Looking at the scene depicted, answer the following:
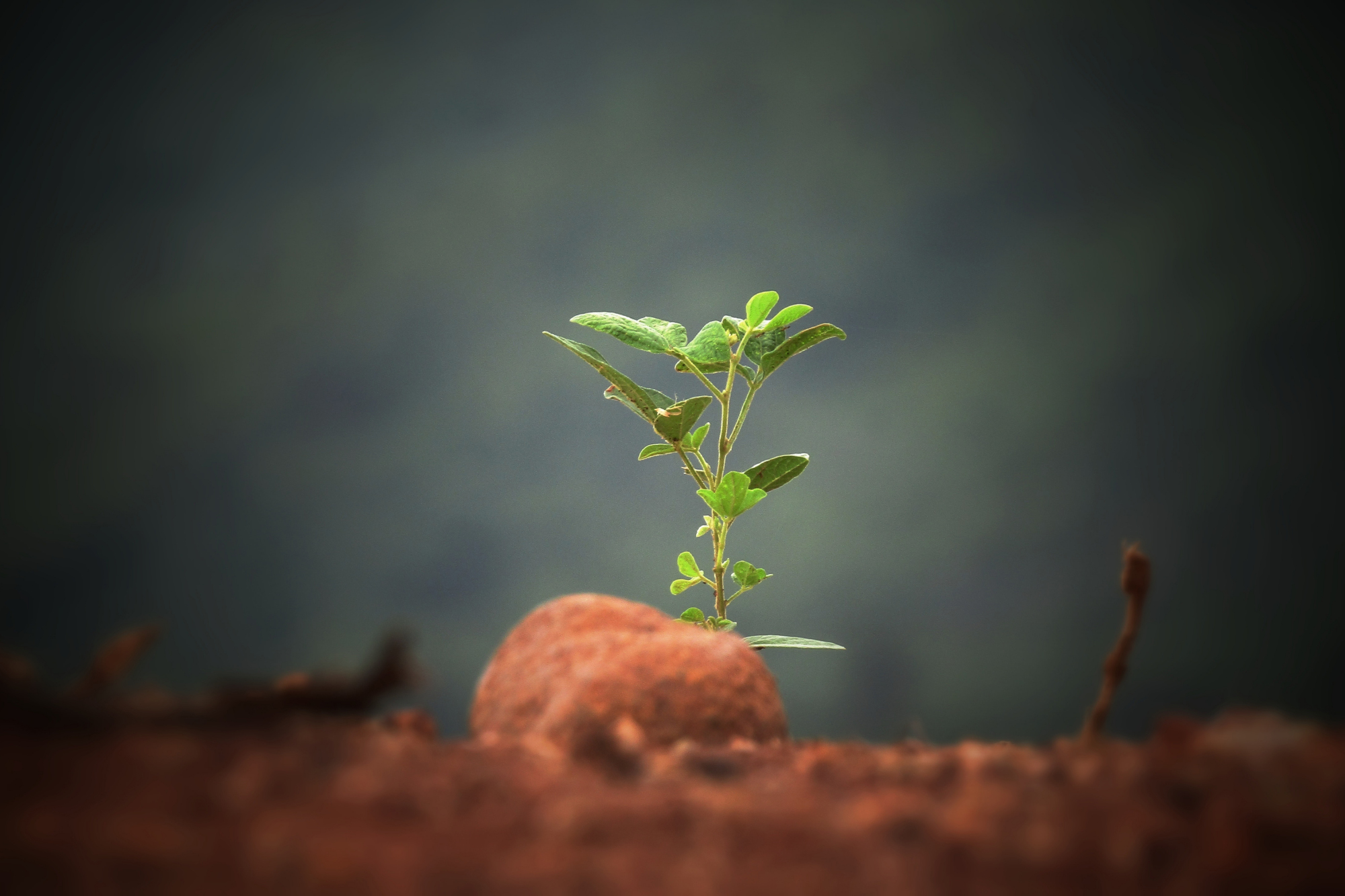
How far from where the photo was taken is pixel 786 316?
175 cm

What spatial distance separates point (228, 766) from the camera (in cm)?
53

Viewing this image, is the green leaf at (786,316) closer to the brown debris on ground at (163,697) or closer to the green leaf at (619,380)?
the green leaf at (619,380)

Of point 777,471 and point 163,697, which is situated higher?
point 777,471

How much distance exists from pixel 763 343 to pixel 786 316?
8 cm

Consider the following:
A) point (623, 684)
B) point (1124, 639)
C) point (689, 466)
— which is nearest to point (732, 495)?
point (689, 466)

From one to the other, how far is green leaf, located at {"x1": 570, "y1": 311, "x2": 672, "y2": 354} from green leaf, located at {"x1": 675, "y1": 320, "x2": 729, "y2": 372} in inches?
2.7

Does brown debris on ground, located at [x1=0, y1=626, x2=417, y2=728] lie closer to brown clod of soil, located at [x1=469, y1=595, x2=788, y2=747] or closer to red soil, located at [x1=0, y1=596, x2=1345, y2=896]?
red soil, located at [x1=0, y1=596, x2=1345, y2=896]

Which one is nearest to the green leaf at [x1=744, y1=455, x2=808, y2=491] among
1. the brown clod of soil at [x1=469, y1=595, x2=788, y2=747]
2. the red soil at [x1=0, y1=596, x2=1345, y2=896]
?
the brown clod of soil at [x1=469, y1=595, x2=788, y2=747]

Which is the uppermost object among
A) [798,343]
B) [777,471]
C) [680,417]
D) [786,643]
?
A: [798,343]

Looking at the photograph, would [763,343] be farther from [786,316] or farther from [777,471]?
[777,471]

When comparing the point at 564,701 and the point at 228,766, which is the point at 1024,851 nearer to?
the point at 228,766

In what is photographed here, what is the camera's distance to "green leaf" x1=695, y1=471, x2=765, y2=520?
1.60 m

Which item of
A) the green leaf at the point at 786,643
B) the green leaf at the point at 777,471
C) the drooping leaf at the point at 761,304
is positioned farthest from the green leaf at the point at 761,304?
the green leaf at the point at 786,643

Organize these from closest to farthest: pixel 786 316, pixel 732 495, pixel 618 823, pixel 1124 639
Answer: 1. pixel 618 823
2. pixel 1124 639
3. pixel 732 495
4. pixel 786 316
